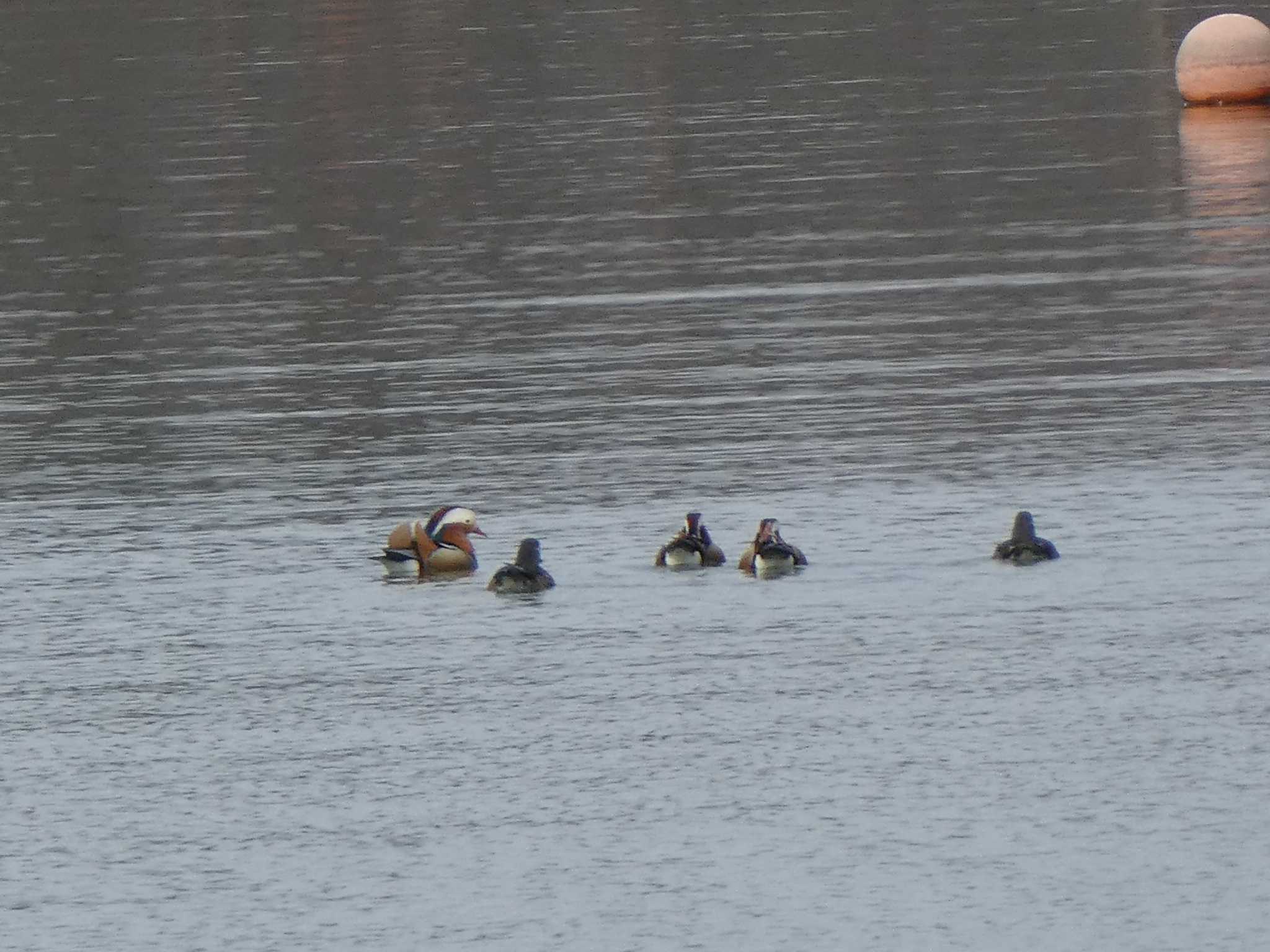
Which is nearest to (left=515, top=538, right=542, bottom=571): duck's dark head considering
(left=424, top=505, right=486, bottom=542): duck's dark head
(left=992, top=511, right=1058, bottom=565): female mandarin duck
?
(left=424, top=505, right=486, bottom=542): duck's dark head

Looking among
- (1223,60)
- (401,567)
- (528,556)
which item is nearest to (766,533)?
(528,556)

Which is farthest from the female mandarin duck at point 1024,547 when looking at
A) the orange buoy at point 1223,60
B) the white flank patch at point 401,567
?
the orange buoy at point 1223,60

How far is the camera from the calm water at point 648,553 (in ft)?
46.6

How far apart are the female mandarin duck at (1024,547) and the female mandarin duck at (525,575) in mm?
3033

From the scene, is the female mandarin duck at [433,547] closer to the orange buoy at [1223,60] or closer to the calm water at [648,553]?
the calm water at [648,553]

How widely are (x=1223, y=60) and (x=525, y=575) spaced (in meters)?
33.0

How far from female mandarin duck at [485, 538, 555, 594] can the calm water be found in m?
0.12

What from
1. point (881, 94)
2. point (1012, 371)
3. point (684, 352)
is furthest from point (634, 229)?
point (881, 94)

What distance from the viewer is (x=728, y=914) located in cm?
1356

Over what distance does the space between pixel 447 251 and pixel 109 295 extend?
4519 mm

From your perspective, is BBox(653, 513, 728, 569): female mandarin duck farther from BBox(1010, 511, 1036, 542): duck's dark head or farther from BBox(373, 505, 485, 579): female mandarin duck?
BBox(1010, 511, 1036, 542): duck's dark head

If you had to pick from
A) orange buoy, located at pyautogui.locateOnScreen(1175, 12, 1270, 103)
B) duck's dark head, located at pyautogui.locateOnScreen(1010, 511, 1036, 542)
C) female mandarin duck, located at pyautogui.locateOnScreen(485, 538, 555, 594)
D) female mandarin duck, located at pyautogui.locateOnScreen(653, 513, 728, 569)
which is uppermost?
orange buoy, located at pyautogui.locateOnScreen(1175, 12, 1270, 103)

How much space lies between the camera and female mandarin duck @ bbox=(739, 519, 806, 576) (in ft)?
63.6

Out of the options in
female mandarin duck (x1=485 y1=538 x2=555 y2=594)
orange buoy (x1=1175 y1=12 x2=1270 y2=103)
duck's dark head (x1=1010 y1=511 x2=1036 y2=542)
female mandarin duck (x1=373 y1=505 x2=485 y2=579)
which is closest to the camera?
duck's dark head (x1=1010 y1=511 x2=1036 y2=542)
